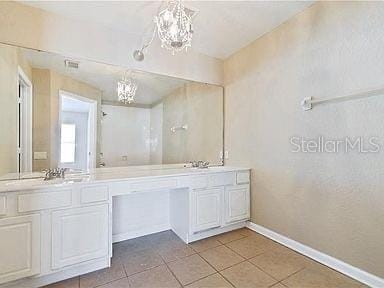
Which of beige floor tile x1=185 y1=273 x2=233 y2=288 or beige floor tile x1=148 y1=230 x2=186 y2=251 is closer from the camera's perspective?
beige floor tile x1=185 y1=273 x2=233 y2=288

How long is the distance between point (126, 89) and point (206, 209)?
1.73m

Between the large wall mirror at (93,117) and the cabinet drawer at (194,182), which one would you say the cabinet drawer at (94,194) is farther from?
the cabinet drawer at (194,182)

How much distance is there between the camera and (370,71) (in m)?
1.65

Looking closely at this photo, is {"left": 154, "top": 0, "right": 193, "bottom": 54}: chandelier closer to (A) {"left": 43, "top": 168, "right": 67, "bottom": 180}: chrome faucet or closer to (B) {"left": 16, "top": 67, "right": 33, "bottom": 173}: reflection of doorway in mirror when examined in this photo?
(B) {"left": 16, "top": 67, "right": 33, "bottom": 173}: reflection of doorway in mirror

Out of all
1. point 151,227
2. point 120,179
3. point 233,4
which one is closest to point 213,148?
point 151,227

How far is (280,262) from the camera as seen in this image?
1958mm

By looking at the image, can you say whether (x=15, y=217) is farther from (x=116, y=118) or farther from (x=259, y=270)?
(x=259, y=270)

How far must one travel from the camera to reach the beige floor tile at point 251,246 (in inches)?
84.6

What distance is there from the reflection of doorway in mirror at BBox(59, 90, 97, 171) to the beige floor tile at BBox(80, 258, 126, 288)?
3.33ft

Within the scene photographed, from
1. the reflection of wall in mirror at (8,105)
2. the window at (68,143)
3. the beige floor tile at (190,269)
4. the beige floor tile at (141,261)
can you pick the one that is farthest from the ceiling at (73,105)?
the beige floor tile at (190,269)

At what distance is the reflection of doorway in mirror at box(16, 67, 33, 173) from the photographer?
1936 millimetres

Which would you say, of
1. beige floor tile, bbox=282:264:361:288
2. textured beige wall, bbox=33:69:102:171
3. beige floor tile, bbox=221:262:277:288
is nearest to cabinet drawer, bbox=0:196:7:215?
textured beige wall, bbox=33:69:102:171

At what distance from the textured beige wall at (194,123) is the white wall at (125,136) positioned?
283 mm

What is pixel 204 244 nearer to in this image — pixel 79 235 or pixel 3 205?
pixel 79 235
